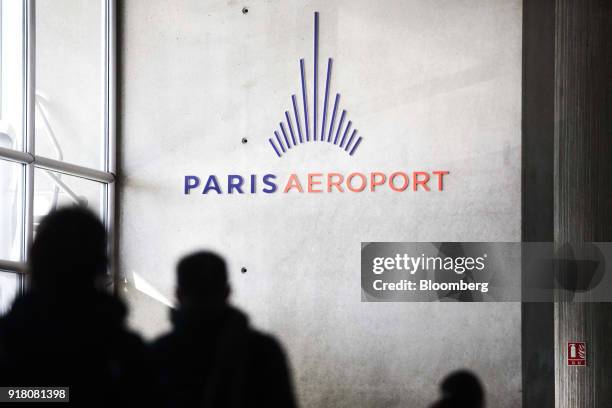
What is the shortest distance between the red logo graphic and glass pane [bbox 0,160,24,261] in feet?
15.6

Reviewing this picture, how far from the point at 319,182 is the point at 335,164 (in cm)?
22

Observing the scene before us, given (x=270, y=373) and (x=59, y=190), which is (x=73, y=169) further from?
(x=270, y=373)

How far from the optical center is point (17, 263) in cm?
708

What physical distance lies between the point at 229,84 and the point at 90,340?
6577mm

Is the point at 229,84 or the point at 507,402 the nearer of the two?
→ the point at 507,402

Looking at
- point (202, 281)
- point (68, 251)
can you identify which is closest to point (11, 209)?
point (202, 281)

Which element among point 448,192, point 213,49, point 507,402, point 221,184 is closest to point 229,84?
point 213,49

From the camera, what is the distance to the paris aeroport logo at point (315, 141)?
7.69m

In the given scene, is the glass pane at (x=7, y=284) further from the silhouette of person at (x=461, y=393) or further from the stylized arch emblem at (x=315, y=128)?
the silhouette of person at (x=461, y=393)

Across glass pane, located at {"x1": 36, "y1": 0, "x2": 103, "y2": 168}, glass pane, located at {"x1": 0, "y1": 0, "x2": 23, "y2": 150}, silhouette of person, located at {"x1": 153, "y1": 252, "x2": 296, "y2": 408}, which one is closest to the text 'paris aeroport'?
glass pane, located at {"x1": 36, "y1": 0, "x2": 103, "y2": 168}

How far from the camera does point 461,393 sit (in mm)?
1660

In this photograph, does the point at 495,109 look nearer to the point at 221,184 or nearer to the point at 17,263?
the point at 221,184

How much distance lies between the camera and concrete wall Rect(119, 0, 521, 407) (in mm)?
7430

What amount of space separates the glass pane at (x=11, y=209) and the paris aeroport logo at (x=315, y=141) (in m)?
1.84
